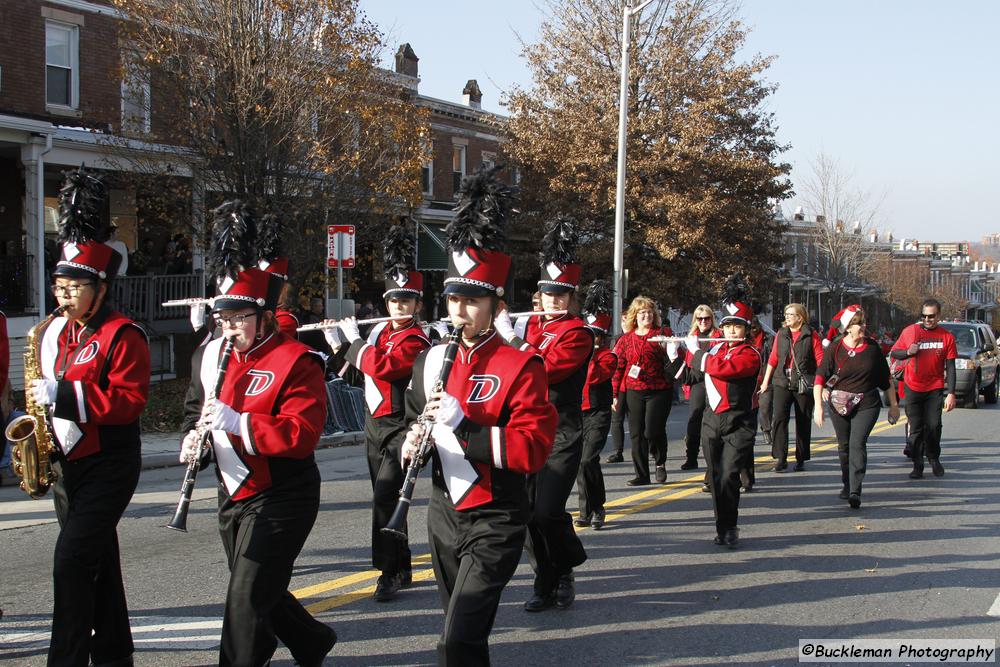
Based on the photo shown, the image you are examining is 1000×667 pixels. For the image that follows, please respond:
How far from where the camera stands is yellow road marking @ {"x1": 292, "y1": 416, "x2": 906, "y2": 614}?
6223mm

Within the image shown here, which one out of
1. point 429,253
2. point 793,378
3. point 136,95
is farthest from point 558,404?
point 429,253

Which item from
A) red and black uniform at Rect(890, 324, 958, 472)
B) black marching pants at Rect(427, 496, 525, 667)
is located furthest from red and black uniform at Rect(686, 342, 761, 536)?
black marching pants at Rect(427, 496, 525, 667)

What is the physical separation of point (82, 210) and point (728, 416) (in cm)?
527

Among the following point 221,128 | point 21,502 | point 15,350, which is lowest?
point 21,502

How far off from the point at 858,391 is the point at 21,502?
8.28 meters

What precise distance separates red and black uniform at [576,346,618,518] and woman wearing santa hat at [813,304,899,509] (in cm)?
248

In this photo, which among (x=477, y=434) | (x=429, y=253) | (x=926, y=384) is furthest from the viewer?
(x=429, y=253)

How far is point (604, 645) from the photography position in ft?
17.9

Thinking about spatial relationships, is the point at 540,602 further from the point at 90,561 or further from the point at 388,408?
the point at 90,561

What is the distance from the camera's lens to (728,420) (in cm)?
806

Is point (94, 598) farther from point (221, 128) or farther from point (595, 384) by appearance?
point (221, 128)

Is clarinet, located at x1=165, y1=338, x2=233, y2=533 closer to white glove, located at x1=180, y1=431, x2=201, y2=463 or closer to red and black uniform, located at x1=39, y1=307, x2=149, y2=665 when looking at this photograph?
white glove, located at x1=180, y1=431, x2=201, y2=463

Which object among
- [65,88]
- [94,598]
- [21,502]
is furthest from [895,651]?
[65,88]

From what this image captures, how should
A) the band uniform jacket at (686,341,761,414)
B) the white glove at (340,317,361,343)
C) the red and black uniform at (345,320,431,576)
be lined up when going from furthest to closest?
the band uniform jacket at (686,341,761,414), the white glove at (340,317,361,343), the red and black uniform at (345,320,431,576)
